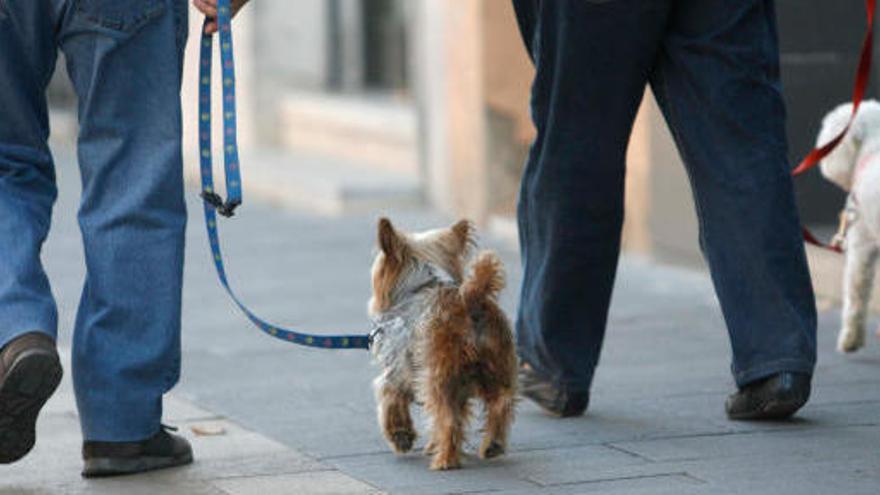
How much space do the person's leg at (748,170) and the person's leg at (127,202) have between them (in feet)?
4.43

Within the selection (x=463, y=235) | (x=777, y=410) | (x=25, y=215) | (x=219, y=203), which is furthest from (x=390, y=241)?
(x=777, y=410)

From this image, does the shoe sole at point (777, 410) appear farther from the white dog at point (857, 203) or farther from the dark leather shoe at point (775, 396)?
the white dog at point (857, 203)

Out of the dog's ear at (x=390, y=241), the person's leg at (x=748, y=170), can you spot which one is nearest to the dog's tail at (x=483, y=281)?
the dog's ear at (x=390, y=241)

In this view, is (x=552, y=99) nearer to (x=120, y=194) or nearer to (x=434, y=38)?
(x=120, y=194)

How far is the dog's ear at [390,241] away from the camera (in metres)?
5.02

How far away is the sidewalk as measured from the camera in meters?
4.80

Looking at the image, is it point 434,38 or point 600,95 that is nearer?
point 600,95

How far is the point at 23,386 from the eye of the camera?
15.1 ft

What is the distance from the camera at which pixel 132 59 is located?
4844mm

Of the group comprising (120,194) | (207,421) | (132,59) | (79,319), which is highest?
(132,59)

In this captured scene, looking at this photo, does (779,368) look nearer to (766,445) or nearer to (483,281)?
(766,445)

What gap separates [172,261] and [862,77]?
2.16 m

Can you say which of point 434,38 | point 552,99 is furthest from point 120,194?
point 434,38

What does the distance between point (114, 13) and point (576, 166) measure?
1.35 meters
